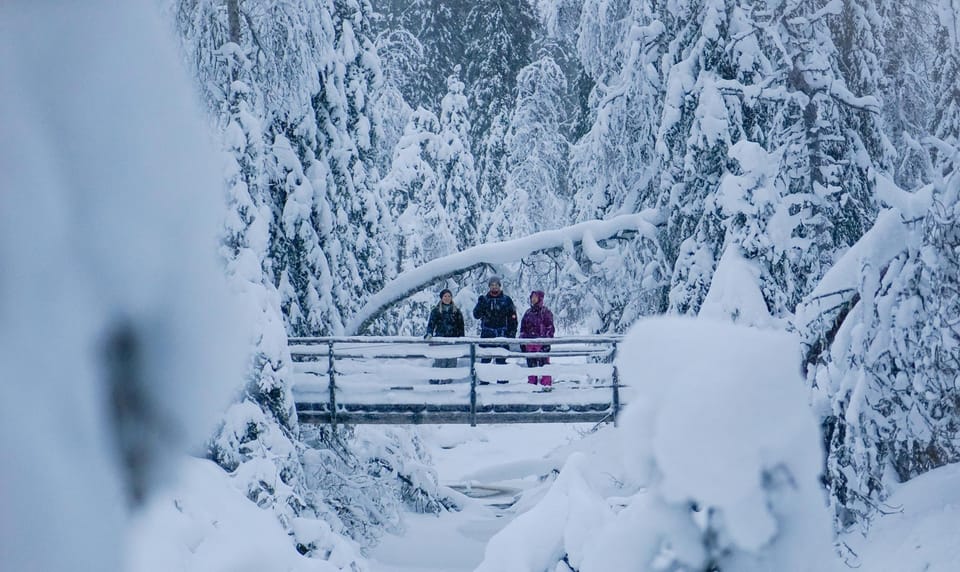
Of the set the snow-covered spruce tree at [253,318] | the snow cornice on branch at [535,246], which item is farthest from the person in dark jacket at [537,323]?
the snow-covered spruce tree at [253,318]

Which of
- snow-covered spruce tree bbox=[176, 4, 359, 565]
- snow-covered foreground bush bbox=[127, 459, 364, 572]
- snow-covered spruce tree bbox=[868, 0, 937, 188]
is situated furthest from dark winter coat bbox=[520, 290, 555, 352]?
snow-covered foreground bush bbox=[127, 459, 364, 572]

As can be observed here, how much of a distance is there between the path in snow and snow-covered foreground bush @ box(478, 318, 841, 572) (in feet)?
36.3

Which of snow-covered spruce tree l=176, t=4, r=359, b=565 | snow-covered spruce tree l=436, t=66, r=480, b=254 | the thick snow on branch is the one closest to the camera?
the thick snow on branch

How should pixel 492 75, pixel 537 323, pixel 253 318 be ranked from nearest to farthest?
pixel 253 318 < pixel 537 323 < pixel 492 75

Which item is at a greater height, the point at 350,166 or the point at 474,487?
the point at 350,166

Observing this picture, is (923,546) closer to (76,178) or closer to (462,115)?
(76,178)

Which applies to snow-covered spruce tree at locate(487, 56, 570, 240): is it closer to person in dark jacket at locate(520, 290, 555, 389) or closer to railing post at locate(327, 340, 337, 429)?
person in dark jacket at locate(520, 290, 555, 389)

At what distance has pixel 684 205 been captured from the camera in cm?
1044

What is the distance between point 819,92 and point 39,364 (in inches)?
363

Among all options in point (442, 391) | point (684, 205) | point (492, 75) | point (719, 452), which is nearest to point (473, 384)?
point (442, 391)

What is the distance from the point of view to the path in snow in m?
12.7

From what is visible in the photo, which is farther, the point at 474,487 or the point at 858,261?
the point at 474,487

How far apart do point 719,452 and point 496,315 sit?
1080 centimetres

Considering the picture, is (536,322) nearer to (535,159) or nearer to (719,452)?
(719,452)
